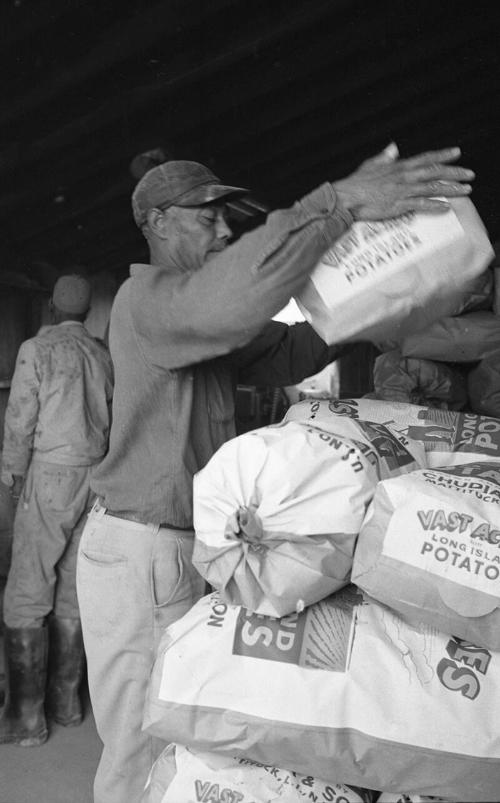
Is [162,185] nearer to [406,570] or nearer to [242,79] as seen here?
[406,570]

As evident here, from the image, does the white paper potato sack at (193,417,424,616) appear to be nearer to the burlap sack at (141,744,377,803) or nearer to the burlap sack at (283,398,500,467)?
the burlap sack at (283,398,500,467)

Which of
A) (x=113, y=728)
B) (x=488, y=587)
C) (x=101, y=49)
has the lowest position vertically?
(x=113, y=728)

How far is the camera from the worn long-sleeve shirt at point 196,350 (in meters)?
1.31

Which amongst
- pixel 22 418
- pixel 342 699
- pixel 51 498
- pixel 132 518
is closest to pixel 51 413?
pixel 22 418

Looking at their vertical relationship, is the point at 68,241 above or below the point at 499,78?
below

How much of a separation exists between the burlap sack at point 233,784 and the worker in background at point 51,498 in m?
1.95

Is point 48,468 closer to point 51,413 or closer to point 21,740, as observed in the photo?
point 51,413

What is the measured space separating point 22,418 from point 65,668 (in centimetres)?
108

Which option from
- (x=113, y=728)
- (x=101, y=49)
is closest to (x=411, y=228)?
(x=113, y=728)

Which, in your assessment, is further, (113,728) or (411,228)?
(113,728)

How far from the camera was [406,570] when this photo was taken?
1.30 m

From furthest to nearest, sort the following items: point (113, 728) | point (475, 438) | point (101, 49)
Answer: point (101, 49) → point (113, 728) → point (475, 438)

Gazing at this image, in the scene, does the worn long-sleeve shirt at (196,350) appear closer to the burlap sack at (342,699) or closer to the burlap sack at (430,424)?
the burlap sack at (430,424)

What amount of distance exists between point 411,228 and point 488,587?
0.60m
